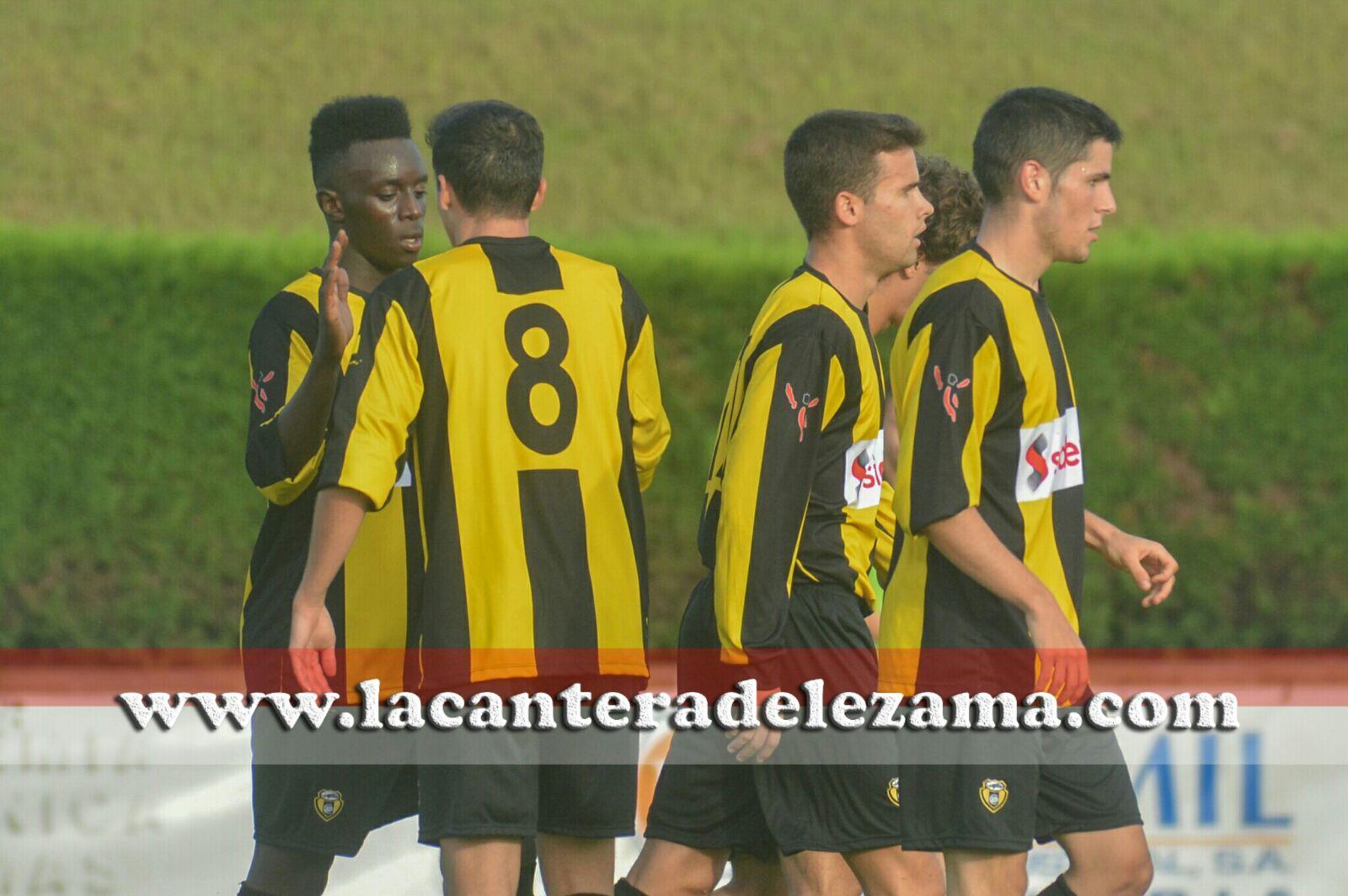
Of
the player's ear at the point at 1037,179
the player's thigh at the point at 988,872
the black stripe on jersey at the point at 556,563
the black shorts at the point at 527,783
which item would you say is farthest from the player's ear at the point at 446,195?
Result: the player's thigh at the point at 988,872

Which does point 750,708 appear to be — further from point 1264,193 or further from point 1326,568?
point 1264,193

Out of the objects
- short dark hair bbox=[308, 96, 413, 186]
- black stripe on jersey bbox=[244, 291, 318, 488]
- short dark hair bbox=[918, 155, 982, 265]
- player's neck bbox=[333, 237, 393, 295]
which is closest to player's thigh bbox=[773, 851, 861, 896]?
black stripe on jersey bbox=[244, 291, 318, 488]

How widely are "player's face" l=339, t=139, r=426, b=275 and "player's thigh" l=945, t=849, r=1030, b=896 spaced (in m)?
2.06

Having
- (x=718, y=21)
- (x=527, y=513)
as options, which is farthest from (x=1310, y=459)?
(x=718, y=21)

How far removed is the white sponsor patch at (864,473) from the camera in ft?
14.3

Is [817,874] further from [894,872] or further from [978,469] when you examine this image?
[978,469]

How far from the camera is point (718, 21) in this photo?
711 inches

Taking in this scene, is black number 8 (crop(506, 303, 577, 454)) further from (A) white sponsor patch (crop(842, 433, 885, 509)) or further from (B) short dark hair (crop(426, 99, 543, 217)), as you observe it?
(A) white sponsor patch (crop(842, 433, 885, 509))

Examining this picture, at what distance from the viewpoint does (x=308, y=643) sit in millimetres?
3922

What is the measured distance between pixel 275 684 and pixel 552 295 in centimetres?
126

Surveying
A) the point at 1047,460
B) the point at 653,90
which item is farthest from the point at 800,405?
the point at 653,90

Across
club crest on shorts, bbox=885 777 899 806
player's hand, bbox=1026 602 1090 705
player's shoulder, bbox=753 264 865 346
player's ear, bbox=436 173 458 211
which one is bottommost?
club crest on shorts, bbox=885 777 899 806

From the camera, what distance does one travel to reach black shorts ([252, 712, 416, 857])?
14.7ft

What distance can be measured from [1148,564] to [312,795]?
216cm
